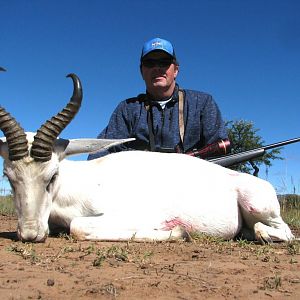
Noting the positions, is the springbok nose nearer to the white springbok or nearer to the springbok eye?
the white springbok

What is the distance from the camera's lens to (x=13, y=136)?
A: 5.05 metres

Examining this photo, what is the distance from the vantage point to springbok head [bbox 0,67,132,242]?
4.85m

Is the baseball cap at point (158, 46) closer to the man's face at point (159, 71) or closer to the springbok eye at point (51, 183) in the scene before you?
the man's face at point (159, 71)

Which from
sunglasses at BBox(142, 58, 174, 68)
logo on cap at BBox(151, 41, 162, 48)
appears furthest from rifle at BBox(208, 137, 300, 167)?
logo on cap at BBox(151, 41, 162, 48)

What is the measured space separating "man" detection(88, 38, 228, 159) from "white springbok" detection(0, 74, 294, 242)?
5.91 feet

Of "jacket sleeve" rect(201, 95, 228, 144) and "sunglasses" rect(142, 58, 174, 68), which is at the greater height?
"sunglasses" rect(142, 58, 174, 68)

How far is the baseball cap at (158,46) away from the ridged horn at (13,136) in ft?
11.7

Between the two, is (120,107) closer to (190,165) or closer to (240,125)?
(190,165)

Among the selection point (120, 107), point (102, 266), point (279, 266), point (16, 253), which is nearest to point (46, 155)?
point (16, 253)

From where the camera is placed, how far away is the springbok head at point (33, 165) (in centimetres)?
485

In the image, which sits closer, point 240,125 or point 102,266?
point 102,266

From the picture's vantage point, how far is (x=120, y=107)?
8.49 metres

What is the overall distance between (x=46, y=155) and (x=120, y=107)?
3544 mm

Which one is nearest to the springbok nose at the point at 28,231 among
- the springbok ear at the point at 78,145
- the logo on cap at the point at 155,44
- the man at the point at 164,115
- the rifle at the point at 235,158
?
the springbok ear at the point at 78,145
